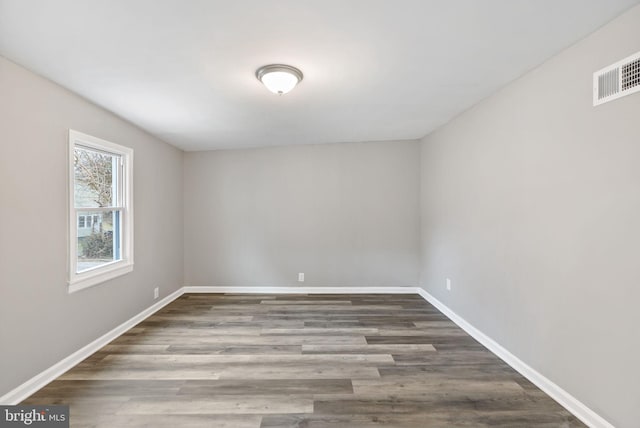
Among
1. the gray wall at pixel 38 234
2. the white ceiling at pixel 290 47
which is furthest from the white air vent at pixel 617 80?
the gray wall at pixel 38 234

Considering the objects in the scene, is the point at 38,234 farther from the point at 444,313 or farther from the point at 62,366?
the point at 444,313

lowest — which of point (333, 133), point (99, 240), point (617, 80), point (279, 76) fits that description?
point (99, 240)

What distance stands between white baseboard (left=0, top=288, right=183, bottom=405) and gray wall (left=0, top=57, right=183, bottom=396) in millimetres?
42

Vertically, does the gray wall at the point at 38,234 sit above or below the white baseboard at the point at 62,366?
above

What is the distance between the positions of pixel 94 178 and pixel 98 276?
955 millimetres

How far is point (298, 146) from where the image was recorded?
455 cm

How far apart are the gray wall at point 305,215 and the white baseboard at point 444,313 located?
14 centimetres

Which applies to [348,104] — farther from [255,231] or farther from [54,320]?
[54,320]

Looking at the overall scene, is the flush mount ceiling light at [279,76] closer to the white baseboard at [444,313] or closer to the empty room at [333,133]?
the empty room at [333,133]

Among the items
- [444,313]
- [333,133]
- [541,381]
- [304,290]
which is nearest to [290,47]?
[333,133]

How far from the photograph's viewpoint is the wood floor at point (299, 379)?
1.85m

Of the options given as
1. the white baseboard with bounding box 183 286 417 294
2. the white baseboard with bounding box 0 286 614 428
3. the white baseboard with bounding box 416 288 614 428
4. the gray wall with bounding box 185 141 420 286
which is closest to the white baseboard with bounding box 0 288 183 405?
the white baseboard with bounding box 0 286 614 428

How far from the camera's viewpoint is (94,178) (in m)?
2.85

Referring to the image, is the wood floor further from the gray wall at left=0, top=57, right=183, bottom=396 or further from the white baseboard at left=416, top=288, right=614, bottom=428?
the gray wall at left=0, top=57, right=183, bottom=396
